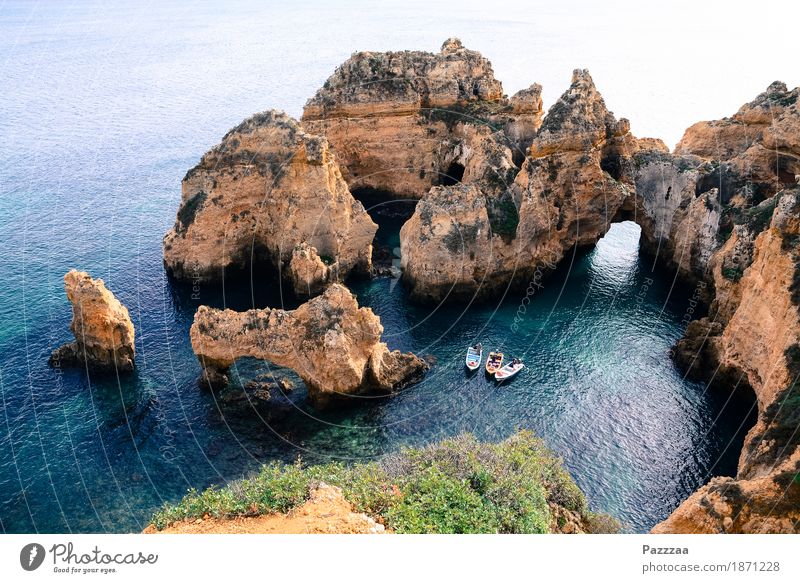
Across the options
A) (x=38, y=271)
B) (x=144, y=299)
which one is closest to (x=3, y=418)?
(x=144, y=299)

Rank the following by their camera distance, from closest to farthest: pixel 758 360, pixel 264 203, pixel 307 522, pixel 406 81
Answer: pixel 307 522 < pixel 758 360 < pixel 264 203 < pixel 406 81

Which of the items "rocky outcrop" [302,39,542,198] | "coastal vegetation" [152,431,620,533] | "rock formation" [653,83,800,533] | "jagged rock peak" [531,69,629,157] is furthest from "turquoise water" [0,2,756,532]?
"jagged rock peak" [531,69,629,157]

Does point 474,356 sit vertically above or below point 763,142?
below

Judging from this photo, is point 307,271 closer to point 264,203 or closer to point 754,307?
point 264,203

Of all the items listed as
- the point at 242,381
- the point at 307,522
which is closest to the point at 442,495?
Answer: the point at 307,522

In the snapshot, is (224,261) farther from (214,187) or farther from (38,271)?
(38,271)

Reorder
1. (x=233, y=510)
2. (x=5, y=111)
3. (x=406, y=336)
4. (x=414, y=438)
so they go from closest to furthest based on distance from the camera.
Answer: (x=233, y=510) < (x=414, y=438) < (x=406, y=336) < (x=5, y=111)

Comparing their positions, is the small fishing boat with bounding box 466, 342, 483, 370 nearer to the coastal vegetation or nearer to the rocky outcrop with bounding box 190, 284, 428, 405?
the rocky outcrop with bounding box 190, 284, 428, 405

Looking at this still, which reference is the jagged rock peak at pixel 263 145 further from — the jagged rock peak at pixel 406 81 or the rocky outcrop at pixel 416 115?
the jagged rock peak at pixel 406 81
